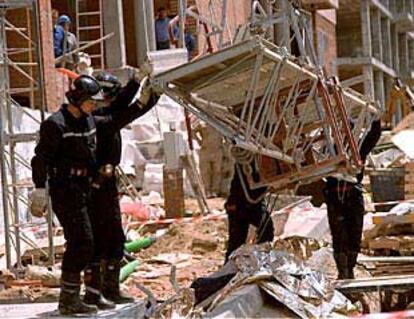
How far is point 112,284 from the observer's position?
863cm

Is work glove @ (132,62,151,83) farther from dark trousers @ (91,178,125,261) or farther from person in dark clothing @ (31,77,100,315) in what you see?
dark trousers @ (91,178,125,261)

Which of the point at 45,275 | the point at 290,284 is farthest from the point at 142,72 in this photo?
the point at 45,275

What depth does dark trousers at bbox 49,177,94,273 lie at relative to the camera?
7953 millimetres

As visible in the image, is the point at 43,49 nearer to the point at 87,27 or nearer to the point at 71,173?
the point at 87,27

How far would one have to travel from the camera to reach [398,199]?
677 inches

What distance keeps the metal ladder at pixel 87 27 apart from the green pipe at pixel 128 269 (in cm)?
913

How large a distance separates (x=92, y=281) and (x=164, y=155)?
10.2m

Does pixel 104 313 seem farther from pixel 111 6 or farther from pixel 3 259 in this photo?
pixel 111 6

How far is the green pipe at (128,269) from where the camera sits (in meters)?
11.6

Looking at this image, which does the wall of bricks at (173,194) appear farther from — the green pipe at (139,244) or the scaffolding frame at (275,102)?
the scaffolding frame at (275,102)

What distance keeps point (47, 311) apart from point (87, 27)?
14.1 metres

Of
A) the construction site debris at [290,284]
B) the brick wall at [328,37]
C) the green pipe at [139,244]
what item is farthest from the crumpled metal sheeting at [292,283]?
the brick wall at [328,37]

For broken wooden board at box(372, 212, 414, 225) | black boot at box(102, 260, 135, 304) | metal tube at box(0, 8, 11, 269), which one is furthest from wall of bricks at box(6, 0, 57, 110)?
black boot at box(102, 260, 135, 304)

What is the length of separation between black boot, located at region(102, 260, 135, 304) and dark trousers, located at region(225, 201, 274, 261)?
1789mm
